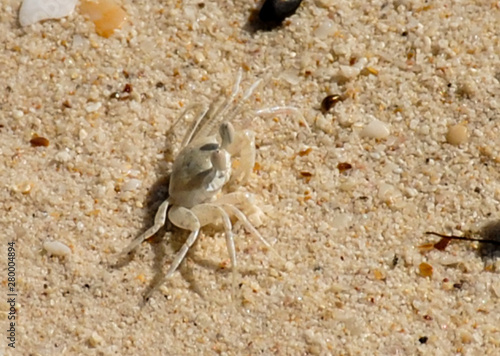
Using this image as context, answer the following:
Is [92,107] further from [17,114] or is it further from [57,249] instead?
[57,249]

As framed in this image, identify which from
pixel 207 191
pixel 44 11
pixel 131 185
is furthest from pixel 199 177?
pixel 44 11

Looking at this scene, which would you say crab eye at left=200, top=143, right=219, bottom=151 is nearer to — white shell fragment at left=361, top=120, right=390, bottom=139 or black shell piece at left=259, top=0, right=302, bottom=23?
white shell fragment at left=361, top=120, right=390, bottom=139

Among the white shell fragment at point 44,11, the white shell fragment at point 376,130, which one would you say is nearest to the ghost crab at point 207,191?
the white shell fragment at point 376,130

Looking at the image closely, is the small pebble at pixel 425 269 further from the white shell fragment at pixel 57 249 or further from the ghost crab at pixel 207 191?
the white shell fragment at pixel 57 249

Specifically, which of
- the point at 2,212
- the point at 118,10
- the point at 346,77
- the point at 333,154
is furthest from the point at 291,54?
the point at 2,212

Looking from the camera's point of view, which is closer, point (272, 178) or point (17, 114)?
point (272, 178)

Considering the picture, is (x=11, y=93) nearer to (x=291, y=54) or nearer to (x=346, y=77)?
(x=291, y=54)

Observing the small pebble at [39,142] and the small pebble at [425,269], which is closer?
the small pebble at [425,269]
